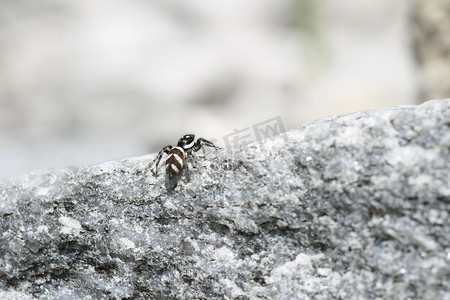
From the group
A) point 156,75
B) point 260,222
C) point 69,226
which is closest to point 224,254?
point 260,222

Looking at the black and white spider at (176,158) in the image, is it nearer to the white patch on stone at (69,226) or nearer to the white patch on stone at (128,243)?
the white patch on stone at (128,243)

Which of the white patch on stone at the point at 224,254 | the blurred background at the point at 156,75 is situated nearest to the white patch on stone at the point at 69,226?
the white patch on stone at the point at 224,254

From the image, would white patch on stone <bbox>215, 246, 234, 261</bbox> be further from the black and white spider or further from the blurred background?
the blurred background

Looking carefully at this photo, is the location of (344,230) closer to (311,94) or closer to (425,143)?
(425,143)

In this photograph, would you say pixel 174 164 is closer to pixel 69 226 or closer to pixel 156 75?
pixel 69 226

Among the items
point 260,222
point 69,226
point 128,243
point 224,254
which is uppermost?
point 69,226

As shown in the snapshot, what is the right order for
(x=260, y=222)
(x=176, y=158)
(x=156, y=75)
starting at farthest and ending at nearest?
(x=156, y=75) < (x=176, y=158) < (x=260, y=222)

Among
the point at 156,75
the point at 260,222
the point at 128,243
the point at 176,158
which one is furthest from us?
the point at 156,75
